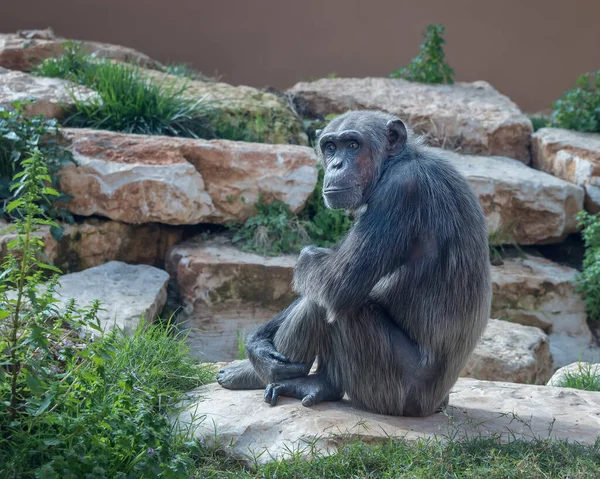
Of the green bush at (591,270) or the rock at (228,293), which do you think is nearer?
the rock at (228,293)

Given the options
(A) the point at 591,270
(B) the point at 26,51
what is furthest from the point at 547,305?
(B) the point at 26,51

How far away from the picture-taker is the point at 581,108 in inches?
395

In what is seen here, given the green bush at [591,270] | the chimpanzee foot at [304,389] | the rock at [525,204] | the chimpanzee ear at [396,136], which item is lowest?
the chimpanzee foot at [304,389]

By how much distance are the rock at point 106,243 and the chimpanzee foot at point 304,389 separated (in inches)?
131

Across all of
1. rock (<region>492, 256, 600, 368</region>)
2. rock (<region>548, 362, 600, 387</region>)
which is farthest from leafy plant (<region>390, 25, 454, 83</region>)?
rock (<region>548, 362, 600, 387</region>)

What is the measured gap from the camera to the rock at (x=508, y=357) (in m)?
6.41

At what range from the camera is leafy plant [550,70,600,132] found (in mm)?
9875

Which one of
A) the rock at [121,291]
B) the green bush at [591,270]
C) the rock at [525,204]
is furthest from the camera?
the rock at [525,204]

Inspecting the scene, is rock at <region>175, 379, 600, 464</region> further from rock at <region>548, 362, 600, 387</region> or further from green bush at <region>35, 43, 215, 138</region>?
green bush at <region>35, 43, 215, 138</region>

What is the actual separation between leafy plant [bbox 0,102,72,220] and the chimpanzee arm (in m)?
3.84

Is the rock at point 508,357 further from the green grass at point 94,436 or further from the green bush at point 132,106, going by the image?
the green bush at point 132,106

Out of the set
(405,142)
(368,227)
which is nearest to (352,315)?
(368,227)

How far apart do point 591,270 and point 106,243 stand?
5018mm

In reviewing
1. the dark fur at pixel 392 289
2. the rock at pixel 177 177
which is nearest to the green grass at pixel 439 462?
the dark fur at pixel 392 289
